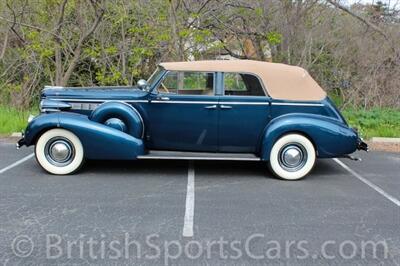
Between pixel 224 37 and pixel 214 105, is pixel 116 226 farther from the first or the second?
pixel 224 37

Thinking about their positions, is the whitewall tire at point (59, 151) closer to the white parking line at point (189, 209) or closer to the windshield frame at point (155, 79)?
the windshield frame at point (155, 79)

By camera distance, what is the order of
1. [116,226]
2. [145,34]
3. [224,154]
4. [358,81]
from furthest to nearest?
1. [358,81]
2. [145,34]
3. [224,154]
4. [116,226]

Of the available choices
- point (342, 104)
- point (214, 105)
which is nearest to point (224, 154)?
point (214, 105)

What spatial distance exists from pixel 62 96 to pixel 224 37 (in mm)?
7573

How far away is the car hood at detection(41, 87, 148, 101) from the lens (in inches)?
272

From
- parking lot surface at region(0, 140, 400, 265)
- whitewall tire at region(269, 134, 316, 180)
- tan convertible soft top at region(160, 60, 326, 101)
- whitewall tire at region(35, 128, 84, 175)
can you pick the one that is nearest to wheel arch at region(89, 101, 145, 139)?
whitewall tire at region(35, 128, 84, 175)

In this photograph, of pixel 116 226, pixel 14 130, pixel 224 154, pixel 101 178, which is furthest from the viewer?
pixel 14 130

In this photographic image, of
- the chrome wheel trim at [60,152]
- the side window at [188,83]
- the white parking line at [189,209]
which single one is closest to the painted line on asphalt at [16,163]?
the chrome wheel trim at [60,152]

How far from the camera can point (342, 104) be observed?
13438 millimetres

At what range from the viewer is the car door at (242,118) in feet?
22.4

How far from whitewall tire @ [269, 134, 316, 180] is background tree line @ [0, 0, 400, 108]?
5.80m

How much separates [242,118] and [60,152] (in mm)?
2542

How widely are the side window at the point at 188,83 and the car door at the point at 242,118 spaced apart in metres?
0.23

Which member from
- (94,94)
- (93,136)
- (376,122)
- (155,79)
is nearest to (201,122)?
(155,79)
